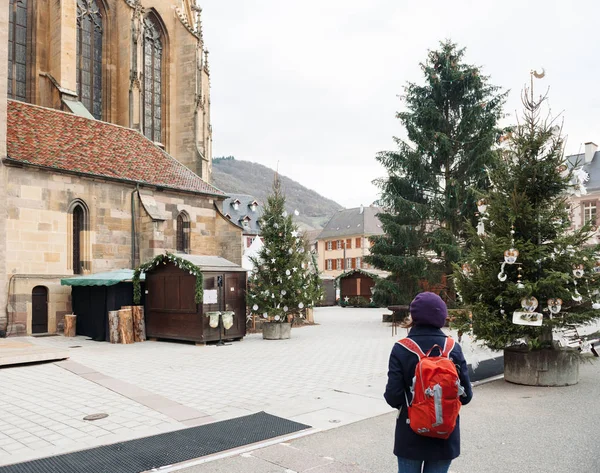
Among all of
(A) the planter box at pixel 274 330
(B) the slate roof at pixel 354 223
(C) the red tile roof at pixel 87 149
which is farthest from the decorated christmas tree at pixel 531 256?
(B) the slate roof at pixel 354 223

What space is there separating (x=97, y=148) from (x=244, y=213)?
133 ft

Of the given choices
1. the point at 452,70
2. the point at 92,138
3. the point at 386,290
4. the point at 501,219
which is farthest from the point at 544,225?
the point at 92,138

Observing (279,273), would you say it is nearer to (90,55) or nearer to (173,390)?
(173,390)

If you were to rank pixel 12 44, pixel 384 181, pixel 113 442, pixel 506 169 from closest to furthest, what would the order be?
pixel 113 442
pixel 506 169
pixel 384 181
pixel 12 44

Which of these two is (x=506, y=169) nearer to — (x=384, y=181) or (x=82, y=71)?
(x=384, y=181)

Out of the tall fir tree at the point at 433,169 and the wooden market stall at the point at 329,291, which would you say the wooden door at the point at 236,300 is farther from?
the wooden market stall at the point at 329,291

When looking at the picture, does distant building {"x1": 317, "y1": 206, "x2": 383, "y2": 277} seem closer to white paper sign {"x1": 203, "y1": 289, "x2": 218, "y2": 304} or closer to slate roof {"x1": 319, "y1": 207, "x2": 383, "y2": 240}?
slate roof {"x1": 319, "y1": 207, "x2": 383, "y2": 240}

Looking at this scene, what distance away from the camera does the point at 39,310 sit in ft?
64.0

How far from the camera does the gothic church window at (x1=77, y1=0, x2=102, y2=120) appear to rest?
106 feet

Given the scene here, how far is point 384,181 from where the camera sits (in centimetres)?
2636

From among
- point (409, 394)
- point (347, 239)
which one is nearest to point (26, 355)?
point (409, 394)

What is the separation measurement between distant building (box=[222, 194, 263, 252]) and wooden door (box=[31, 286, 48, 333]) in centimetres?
4099

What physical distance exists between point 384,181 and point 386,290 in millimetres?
5125

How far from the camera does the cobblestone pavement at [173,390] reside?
23.1 ft
